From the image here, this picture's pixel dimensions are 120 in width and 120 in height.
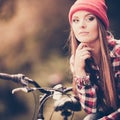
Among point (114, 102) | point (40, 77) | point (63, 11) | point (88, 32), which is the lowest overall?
point (114, 102)

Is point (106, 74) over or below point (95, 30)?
below

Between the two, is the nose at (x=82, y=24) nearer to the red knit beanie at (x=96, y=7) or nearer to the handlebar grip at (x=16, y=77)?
the red knit beanie at (x=96, y=7)

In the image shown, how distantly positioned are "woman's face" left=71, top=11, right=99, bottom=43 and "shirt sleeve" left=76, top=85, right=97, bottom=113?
27 cm

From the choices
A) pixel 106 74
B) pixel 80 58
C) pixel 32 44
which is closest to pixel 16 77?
pixel 32 44

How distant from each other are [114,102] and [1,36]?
2.57 feet

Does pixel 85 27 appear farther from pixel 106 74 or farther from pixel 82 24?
pixel 106 74

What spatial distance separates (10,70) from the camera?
2395 mm

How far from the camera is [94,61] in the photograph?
7.41ft

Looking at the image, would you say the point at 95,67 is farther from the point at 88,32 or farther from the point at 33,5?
the point at 33,5

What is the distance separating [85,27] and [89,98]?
1.26 feet

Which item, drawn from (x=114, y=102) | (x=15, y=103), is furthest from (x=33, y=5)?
(x=114, y=102)

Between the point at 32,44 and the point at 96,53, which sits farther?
the point at 32,44

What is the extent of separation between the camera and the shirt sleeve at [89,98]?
220 cm

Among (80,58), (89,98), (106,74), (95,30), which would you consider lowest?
(89,98)
